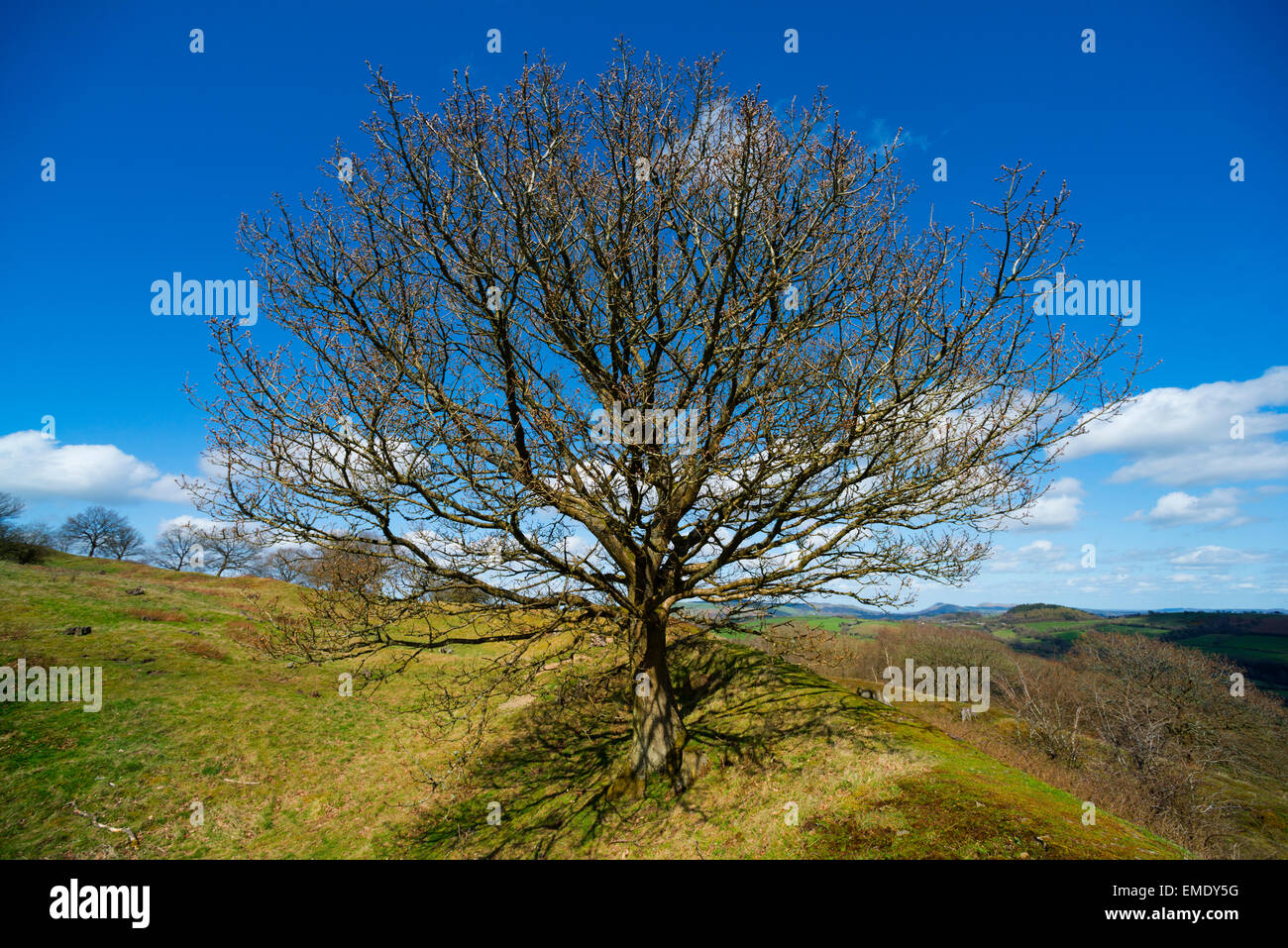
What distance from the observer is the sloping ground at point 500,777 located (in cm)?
834

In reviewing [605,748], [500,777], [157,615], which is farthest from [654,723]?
[157,615]

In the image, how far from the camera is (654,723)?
11.3m

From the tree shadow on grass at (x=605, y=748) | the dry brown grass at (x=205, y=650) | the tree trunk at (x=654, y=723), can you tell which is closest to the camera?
the tree shadow on grass at (x=605, y=748)

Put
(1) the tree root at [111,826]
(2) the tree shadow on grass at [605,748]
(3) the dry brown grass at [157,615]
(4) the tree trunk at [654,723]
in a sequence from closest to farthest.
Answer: (2) the tree shadow on grass at [605,748]
(1) the tree root at [111,826]
(4) the tree trunk at [654,723]
(3) the dry brown grass at [157,615]

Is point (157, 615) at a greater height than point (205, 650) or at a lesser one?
greater

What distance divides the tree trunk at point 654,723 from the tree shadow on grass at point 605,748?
1.25 ft

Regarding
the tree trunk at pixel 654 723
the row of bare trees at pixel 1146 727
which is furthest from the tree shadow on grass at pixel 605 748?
the row of bare trees at pixel 1146 727

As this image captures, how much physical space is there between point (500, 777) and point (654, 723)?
591 centimetres

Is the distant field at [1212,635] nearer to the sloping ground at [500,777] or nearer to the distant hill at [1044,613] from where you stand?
the distant hill at [1044,613]

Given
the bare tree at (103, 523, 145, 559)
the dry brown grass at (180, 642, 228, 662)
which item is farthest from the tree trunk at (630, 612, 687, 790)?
the bare tree at (103, 523, 145, 559)

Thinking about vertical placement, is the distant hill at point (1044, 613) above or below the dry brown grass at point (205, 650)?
below

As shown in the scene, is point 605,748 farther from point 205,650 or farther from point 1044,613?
point 1044,613
